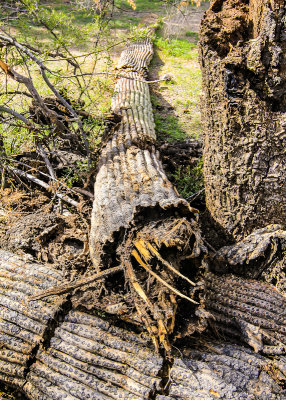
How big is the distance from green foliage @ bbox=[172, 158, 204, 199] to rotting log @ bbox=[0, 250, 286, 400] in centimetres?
146

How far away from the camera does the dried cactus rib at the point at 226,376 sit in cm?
166

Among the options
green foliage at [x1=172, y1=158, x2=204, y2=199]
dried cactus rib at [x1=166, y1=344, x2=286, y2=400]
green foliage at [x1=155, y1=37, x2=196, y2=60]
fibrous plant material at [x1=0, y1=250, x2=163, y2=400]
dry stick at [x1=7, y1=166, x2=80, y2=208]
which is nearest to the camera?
dried cactus rib at [x1=166, y1=344, x2=286, y2=400]

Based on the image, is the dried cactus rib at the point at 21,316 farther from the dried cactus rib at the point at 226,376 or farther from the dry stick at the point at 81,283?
the dried cactus rib at the point at 226,376

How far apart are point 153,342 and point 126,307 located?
0.92ft

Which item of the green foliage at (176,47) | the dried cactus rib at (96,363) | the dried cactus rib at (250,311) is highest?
the green foliage at (176,47)

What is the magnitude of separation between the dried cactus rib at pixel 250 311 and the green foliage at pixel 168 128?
298cm

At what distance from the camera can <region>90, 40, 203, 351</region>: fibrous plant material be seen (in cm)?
188

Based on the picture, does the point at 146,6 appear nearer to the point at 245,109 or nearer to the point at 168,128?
the point at 168,128

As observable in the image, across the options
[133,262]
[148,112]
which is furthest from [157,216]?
[148,112]

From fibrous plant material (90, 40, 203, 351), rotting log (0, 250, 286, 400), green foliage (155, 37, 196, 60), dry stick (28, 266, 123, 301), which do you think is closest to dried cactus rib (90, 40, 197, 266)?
fibrous plant material (90, 40, 203, 351)

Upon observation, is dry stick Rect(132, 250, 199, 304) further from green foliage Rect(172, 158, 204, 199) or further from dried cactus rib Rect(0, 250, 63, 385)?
green foliage Rect(172, 158, 204, 199)

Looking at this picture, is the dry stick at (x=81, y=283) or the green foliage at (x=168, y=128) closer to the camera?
the dry stick at (x=81, y=283)

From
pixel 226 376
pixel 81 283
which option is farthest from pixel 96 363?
pixel 226 376

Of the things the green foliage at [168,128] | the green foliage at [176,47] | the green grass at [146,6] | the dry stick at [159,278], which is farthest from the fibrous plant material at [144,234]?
the green grass at [146,6]
